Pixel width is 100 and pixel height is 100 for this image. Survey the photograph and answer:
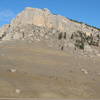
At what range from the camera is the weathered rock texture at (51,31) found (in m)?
154

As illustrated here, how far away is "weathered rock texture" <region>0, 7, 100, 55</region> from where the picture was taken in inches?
6063

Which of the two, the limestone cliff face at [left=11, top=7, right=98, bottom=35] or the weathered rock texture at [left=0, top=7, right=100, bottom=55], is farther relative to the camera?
the limestone cliff face at [left=11, top=7, right=98, bottom=35]

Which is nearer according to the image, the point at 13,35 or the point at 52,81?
the point at 52,81

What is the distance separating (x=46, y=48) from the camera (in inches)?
5202

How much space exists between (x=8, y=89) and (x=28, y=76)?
1422 cm

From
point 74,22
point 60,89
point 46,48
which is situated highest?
point 74,22

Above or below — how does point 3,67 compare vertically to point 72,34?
below

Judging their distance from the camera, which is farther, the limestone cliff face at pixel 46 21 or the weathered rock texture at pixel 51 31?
the limestone cliff face at pixel 46 21

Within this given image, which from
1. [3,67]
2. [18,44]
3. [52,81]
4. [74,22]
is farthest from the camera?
[74,22]

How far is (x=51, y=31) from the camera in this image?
16788cm

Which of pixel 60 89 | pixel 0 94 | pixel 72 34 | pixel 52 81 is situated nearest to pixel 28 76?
pixel 52 81

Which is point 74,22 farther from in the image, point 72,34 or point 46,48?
point 46,48

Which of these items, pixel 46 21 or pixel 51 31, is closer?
pixel 51 31

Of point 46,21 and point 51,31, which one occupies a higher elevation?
point 46,21
